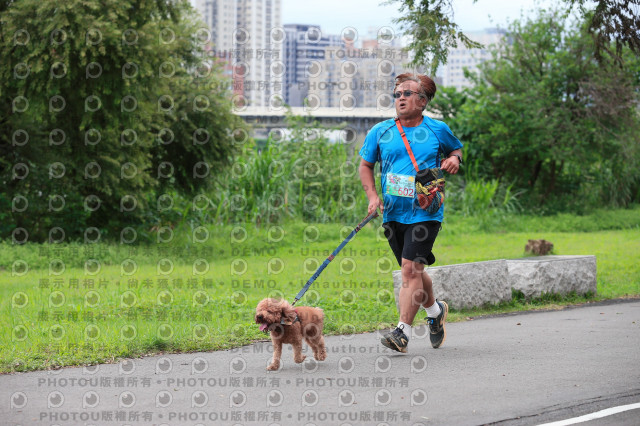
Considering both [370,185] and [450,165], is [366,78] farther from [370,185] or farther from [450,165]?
[450,165]

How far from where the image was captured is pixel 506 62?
86.6 ft

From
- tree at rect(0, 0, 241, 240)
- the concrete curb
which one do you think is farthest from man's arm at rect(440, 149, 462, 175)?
tree at rect(0, 0, 241, 240)

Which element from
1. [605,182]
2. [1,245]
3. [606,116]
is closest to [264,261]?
[1,245]

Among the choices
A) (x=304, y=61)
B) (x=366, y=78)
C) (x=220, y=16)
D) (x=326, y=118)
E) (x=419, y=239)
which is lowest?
(x=419, y=239)

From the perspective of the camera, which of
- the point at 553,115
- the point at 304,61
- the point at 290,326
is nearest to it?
the point at 290,326

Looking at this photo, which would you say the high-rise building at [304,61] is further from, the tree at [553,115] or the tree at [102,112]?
the tree at [553,115]

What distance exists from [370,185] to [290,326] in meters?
1.39

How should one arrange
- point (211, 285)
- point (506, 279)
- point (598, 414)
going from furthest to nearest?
point (211, 285) < point (506, 279) < point (598, 414)

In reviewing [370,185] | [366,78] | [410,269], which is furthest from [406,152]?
[366,78]

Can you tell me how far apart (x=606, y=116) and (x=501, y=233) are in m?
5.80

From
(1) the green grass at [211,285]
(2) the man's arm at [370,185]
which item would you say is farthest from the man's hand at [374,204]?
(1) the green grass at [211,285]

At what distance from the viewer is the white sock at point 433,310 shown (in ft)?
22.5

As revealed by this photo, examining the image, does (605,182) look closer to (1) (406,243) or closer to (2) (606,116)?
(2) (606,116)

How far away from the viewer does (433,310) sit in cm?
689
